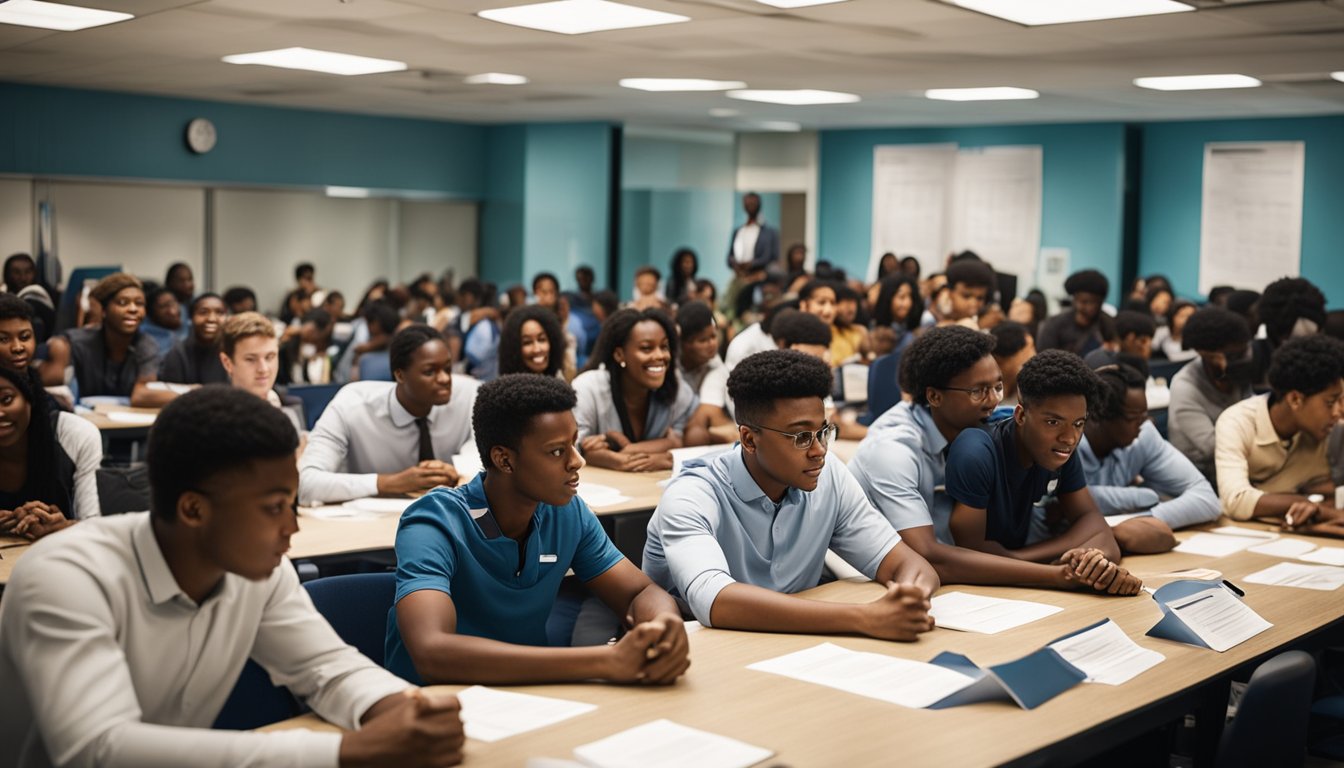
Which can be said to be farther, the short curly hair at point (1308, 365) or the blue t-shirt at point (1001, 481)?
the short curly hair at point (1308, 365)

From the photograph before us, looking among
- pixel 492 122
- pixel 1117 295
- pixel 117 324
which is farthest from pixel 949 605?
pixel 492 122

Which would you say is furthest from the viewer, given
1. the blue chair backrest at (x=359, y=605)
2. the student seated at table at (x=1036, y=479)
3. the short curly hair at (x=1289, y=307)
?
the short curly hair at (x=1289, y=307)

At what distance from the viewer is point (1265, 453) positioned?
4.83m

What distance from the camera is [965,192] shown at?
14.9 m

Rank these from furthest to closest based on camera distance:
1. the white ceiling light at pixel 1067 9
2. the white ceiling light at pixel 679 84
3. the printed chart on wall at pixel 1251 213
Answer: the printed chart on wall at pixel 1251 213 → the white ceiling light at pixel 679 84 → the white ceiling light at pixel 1067 9

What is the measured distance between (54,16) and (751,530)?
612cm

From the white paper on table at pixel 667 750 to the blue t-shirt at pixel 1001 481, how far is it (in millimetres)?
1586

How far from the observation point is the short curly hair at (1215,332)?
582 centimetres

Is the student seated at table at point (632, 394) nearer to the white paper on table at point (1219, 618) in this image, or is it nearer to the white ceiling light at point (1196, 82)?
the white paper on table at point (1219, 618)

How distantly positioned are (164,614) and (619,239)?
1324 centimetres

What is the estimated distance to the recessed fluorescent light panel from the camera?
657cm

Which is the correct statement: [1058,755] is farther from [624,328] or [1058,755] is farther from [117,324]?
[117,324]

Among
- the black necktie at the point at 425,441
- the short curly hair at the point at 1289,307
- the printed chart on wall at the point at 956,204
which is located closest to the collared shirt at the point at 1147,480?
the black necktie at the point at 425,441

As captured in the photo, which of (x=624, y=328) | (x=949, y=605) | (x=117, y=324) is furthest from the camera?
(x=117, y=324)
